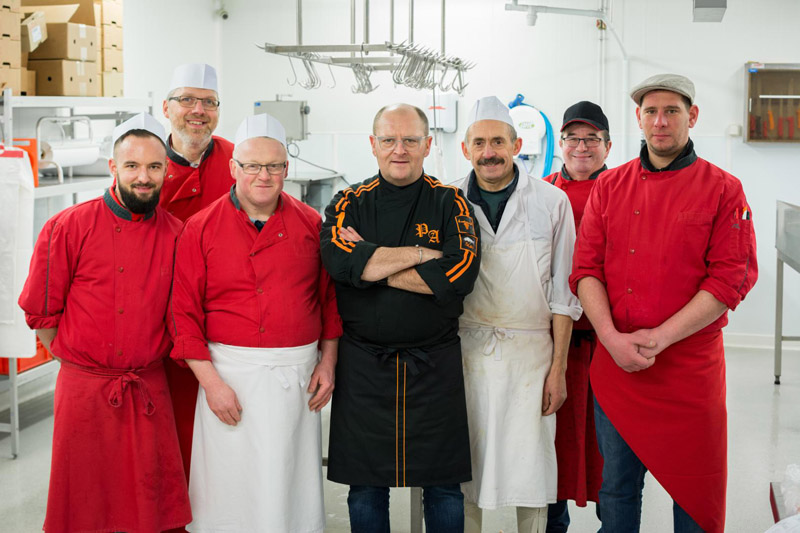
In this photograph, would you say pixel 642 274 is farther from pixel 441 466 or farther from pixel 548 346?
pixel 441 466

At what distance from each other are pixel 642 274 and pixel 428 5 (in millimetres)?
4731

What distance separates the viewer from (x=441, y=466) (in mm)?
2350

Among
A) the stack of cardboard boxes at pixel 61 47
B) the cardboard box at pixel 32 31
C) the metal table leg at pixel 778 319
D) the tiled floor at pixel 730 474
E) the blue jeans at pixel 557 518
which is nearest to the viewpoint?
the blue jeans at pixel 557 518

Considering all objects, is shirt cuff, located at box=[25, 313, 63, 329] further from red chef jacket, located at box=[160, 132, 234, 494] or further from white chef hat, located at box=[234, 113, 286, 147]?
white chef hat, located at box=[234, 113, 286, 147]

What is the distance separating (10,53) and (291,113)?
2139mm

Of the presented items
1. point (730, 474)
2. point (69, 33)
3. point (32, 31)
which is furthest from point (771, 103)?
point (32, 31)

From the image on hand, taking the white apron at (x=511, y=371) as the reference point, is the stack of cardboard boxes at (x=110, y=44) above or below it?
above

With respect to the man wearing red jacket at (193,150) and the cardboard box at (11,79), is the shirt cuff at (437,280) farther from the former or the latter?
the cardboard box at (11,79)

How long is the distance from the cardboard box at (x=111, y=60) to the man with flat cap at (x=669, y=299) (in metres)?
3.38

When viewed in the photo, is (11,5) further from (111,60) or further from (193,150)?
(193,150)

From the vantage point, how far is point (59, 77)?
4250mm

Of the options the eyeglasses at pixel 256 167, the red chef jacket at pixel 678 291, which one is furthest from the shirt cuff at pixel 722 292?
the eyeglasses at pixel 256 167

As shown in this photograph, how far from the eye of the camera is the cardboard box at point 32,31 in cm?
404

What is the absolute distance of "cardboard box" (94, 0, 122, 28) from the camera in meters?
4.55
